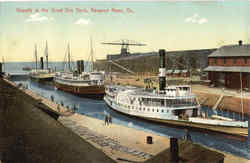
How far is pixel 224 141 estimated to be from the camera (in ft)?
32.3

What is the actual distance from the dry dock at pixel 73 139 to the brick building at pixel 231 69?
6302mm

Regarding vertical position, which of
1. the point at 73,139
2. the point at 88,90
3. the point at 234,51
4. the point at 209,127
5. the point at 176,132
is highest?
the point at 234,51

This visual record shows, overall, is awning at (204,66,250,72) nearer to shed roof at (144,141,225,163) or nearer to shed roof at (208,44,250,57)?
shed roof at (208,44,250,57)

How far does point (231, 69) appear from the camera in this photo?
13.7m

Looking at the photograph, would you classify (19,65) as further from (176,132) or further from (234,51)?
(234,51)

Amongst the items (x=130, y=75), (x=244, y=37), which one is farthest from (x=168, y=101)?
(x=244, y=37)

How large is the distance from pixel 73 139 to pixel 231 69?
1261cm

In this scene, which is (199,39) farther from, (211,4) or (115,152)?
(115,152)

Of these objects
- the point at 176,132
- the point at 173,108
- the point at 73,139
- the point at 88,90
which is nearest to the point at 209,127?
the point at 176,132

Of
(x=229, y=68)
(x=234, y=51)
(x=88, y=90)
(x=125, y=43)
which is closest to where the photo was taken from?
(x=125, y=43)

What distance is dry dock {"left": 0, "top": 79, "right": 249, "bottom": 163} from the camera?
419 centimetres

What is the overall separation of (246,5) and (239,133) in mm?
5823

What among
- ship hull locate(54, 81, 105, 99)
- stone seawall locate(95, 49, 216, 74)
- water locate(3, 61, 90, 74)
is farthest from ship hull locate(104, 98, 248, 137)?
ship hull locate(54, 81, 105, 99)

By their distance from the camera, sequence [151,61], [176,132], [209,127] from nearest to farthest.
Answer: [151,61] < [209,127] < [176,132]
